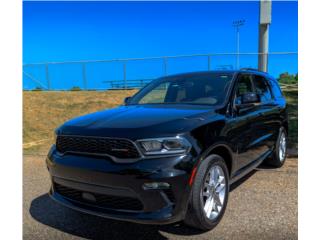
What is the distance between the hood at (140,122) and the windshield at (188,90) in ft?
1.40

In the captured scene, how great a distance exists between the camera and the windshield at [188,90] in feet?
14.0

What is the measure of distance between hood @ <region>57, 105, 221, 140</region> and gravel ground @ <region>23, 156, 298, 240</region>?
44.5 inches

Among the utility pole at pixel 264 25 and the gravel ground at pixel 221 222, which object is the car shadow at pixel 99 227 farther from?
the utility pole at pixel 264 25

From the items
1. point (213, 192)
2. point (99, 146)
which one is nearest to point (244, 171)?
point (213, 192)

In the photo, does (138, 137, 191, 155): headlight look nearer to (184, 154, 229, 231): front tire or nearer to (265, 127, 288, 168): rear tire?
(184, 154, 229, 231): front tire

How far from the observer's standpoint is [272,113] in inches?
212

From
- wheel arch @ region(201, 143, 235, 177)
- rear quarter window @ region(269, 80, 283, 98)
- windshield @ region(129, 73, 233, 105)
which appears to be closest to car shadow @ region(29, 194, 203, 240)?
wheel arch @ region(201, 143, 235, 177)

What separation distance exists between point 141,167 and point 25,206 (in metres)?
2.34

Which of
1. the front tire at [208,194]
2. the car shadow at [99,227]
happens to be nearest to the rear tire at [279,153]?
the front tire at [208,194]

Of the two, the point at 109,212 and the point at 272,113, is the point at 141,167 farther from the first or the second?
the point at 272,113

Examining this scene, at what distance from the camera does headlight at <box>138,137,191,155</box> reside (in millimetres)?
2992

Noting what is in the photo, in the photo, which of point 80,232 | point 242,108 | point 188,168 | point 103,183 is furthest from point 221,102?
point 80,232

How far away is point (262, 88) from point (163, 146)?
3.08 m

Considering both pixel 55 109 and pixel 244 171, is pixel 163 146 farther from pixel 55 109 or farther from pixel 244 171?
pixel 55 109
